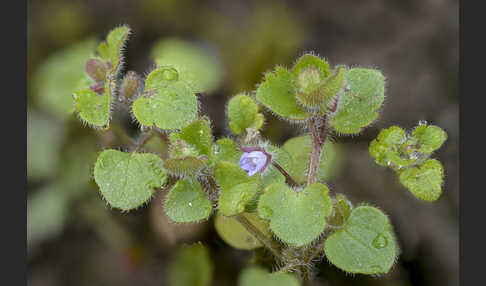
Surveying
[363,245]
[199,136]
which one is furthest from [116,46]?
[363,245]

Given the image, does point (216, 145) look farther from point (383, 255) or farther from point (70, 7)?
point (70, 7)

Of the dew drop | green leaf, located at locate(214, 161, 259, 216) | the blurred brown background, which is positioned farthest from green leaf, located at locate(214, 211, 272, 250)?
the dew drop

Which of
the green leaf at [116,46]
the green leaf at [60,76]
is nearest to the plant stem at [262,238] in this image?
the green leaf at [116,46]

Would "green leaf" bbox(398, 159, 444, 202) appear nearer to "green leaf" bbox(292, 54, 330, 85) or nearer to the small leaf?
"green leaf" bbox(292, 54, 330, 85)

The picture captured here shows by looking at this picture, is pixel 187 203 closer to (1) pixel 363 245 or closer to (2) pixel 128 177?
(2) pixel 128 177

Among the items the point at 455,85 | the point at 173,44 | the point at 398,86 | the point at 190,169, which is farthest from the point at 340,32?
the point at 190,169
